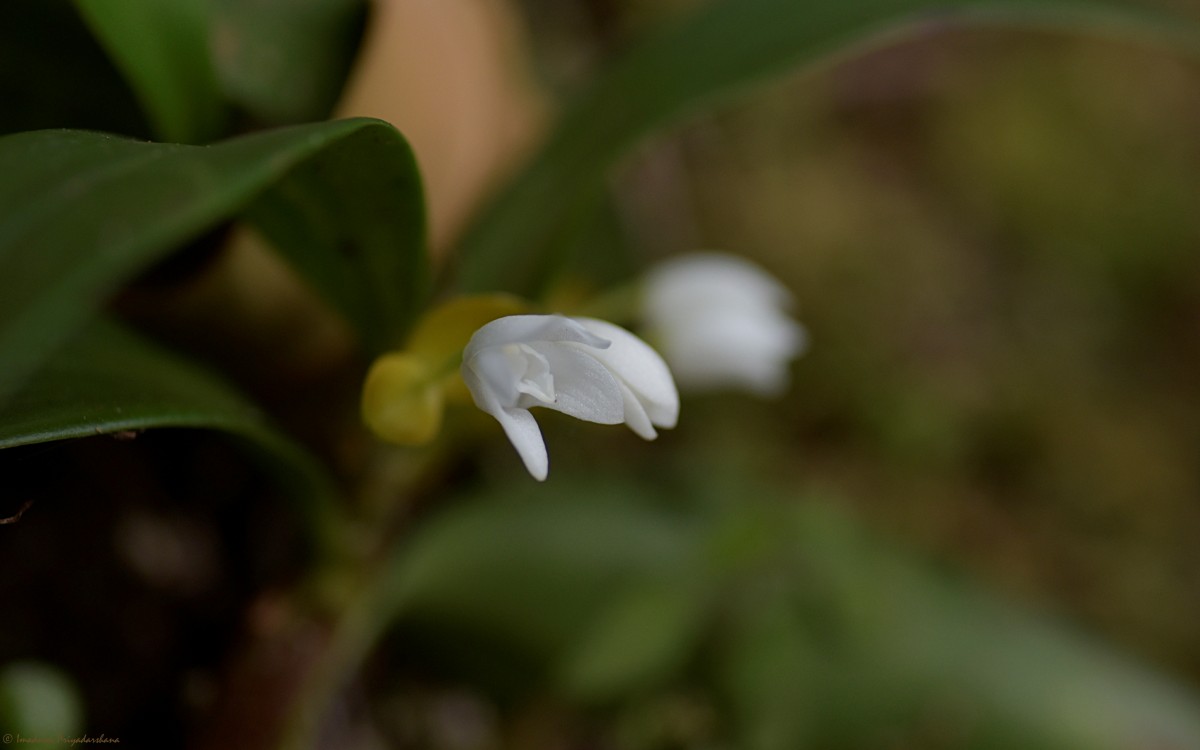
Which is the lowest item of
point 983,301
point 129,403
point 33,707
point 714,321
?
point 33,707

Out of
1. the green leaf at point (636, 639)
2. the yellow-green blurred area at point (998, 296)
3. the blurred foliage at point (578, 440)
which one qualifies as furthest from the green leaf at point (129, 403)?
the yellow-green blurred area at point (998, 296)

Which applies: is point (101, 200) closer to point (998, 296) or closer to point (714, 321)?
point (714, 321)

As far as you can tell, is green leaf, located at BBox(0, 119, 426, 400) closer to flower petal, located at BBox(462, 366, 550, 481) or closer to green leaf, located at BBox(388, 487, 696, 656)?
flower petal, located at BBox(462, 366, 550, 481)

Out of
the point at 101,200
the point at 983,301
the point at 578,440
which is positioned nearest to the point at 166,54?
the point at 101,200

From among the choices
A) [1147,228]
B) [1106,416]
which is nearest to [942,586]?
[1106,416]

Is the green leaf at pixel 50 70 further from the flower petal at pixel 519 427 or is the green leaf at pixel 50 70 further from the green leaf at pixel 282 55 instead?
the flower petal at pixel 519 427

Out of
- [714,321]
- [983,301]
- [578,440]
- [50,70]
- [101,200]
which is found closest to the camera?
[101,200]
